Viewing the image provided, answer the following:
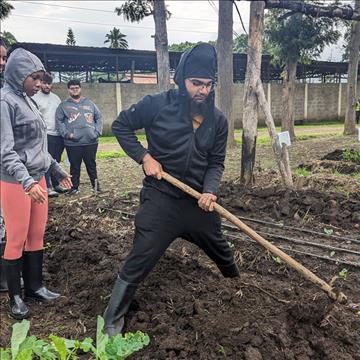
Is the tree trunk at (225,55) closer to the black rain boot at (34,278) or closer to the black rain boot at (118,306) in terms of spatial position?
the black rain boot at (34,278)

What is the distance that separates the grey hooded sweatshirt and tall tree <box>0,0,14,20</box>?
1791 centimetres

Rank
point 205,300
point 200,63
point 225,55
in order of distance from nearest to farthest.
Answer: point 200,63
point 205,300
point 225,55

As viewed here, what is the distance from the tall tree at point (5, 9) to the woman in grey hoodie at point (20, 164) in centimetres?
1788

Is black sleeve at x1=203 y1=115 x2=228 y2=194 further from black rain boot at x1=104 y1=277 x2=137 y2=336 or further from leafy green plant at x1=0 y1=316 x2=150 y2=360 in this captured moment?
leafy green plant at x1=0 y1=316 x2=150 y2=360

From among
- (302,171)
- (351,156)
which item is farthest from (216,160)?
(351,156)

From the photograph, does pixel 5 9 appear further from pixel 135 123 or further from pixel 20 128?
pixel 135 123

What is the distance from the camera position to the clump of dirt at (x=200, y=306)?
2734mm

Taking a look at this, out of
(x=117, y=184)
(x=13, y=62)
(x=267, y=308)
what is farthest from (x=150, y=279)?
(x=117, y=184)

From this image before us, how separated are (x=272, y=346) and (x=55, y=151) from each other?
17.3ft

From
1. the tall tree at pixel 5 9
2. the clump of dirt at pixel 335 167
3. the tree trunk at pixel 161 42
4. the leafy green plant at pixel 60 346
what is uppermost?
the tall tree at pixel 5 9

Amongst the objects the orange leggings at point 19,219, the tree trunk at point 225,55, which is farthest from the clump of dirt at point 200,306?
the tree trunk at point 225,55

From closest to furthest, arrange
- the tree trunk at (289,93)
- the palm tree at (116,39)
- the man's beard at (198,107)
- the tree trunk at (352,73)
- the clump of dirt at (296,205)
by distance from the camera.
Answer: the man's beard at (198,107) < the clump of dirt at (296,205) < the tree trunk at (289,93) < the tree trunk at (352,73) < the palm tree at (116,39)

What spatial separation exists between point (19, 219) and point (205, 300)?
1478 millimetres

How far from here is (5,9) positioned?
18828 mm
